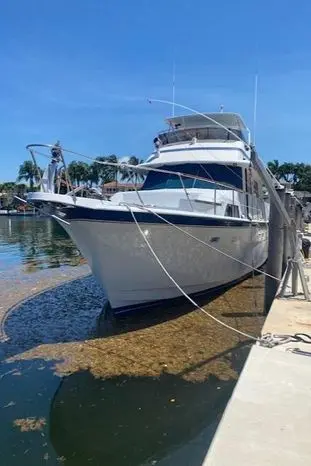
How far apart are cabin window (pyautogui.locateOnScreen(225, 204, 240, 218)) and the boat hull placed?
414mm

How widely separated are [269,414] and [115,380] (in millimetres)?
2679

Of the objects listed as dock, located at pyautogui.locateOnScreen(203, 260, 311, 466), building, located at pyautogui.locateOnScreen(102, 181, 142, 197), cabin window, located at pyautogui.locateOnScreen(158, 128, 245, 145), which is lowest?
dock, located at pyautogui.locateOnScreen(203, 260, 311, 466)

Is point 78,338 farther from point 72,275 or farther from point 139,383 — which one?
point 72,275

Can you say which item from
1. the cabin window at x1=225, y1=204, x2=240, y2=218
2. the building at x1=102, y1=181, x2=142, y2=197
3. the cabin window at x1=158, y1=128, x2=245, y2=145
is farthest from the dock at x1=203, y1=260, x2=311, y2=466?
the cabin window at x1=158, y1=128, x2=245, y2=145

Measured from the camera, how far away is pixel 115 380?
18.0 feet

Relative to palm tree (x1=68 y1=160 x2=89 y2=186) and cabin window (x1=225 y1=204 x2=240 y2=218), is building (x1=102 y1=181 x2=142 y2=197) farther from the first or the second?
cabin window (x1=225 y1=204 x2=240 y2=218)

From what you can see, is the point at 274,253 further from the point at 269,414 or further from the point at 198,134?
the point at 269,414

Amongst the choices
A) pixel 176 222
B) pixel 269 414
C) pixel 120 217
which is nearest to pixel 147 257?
pixel 176 222

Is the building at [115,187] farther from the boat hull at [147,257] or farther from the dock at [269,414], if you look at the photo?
the dock at [269,414]

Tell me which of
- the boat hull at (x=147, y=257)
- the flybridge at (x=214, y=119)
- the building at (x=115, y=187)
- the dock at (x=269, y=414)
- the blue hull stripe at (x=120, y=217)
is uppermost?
the flybridge at (x=214, y=119)

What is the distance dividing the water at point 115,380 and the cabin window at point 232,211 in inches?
75.6

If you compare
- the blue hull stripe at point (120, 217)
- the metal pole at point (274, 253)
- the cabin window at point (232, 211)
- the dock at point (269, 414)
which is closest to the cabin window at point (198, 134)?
the cabin window at point (232, 211)

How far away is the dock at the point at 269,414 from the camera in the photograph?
8.96 feet

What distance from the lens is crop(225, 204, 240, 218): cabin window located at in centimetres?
950
